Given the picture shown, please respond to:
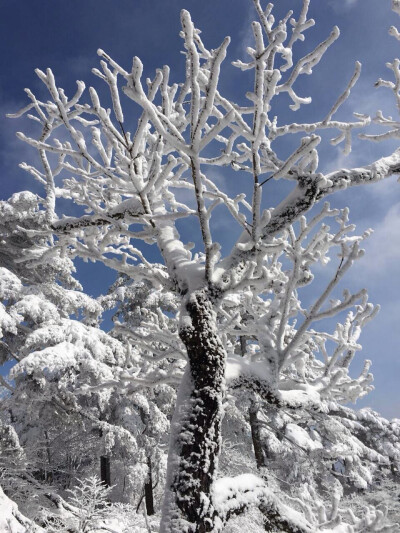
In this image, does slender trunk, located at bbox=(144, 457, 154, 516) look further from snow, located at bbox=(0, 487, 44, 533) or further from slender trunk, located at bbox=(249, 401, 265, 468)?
snow, located at bbox=(0, 487, 44, 533)

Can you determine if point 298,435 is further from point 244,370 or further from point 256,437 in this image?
point 244,370

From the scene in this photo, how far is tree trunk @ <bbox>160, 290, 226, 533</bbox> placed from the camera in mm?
1880

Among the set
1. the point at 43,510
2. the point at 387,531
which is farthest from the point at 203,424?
the point at 43,510

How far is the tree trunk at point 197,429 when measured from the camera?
1.88m

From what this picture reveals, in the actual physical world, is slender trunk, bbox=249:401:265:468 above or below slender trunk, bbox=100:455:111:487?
above

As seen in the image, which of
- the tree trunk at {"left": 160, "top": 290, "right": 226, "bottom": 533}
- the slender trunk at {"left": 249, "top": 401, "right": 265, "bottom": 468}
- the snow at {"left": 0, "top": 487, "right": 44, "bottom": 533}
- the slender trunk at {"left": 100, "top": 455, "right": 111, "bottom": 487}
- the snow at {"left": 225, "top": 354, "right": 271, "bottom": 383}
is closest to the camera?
the tree trunk at {"left": 160, "top": 290, "right": 226, "bottom": 533}

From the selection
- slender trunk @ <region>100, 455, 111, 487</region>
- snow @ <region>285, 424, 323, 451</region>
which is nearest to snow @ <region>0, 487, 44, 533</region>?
slender trunk @ <region>100, 455, 111, 487</region>

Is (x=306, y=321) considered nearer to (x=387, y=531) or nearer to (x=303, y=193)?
(x=303, y=193)

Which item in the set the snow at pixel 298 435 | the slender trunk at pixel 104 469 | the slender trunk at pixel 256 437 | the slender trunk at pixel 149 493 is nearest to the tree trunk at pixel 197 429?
the slender trunk at pixel 256 437

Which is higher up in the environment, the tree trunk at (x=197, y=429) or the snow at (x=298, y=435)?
the snow at (x=298, y=435)

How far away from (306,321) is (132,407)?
11712mm

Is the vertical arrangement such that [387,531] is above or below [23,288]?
below

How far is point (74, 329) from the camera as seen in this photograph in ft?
29.2

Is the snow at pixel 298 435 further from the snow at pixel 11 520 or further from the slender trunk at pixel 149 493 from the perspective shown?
the snow at pixel 11 520
